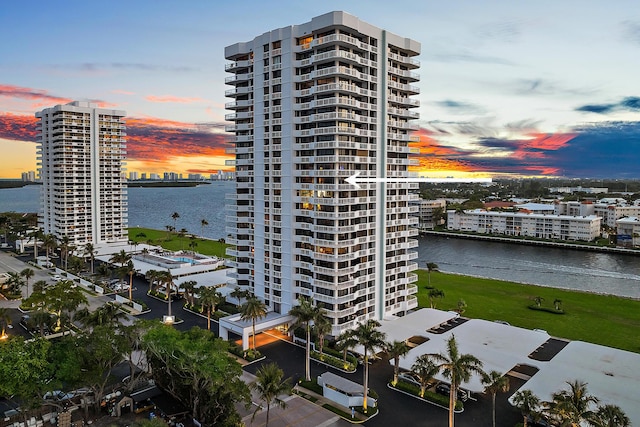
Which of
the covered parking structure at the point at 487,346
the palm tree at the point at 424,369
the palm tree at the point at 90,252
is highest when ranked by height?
the palm tree at the point at 90,252

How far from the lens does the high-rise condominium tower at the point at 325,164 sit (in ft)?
195

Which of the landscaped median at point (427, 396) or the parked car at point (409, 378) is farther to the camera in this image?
the parked car at point (409, 378)

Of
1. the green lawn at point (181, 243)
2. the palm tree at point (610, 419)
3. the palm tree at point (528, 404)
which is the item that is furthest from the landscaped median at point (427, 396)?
the green lawn at point (181, 243)

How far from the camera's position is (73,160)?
12719 cm

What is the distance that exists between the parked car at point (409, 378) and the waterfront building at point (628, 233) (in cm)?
14775

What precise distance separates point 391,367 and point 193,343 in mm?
24386

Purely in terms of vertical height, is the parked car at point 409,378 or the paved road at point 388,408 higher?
the parked car at point 409,378

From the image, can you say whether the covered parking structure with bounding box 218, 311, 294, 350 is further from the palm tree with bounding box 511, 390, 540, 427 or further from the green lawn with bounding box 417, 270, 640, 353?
the palm tree with bounding box 511, 390, 540, 427

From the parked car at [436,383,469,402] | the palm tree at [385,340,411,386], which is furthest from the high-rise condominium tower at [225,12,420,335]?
the parked car at [436,383,469,402]

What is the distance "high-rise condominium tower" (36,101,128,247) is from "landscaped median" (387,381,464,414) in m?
109

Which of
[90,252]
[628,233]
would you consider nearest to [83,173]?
[90,252]

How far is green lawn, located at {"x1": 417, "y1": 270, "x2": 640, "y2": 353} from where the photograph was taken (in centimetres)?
6662

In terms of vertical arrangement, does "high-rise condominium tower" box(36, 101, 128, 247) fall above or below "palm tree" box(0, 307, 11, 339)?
above

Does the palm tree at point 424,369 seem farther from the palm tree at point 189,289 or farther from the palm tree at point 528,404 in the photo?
the palm tree at point 189,289
